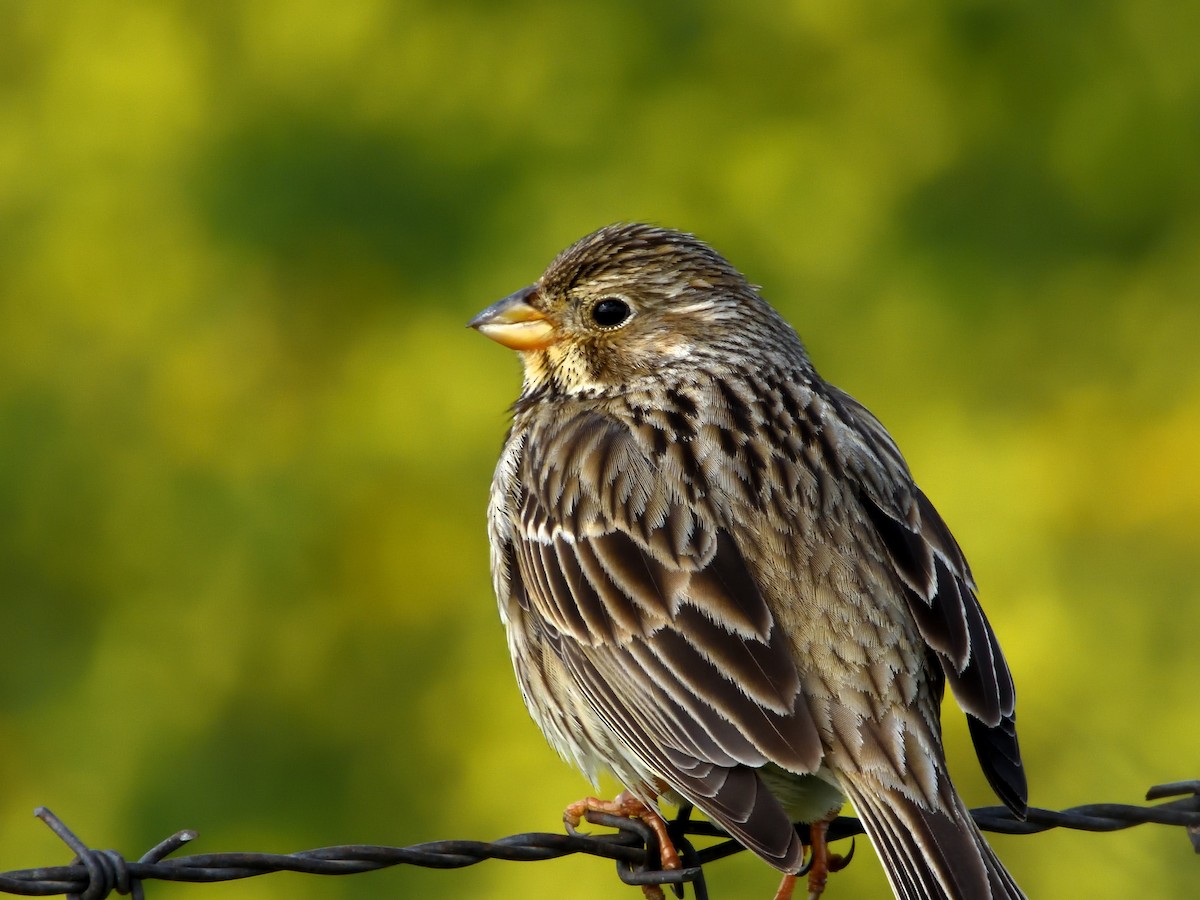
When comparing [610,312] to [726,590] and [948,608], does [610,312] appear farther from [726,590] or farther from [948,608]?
[948,608]

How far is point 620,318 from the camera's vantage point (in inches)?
224

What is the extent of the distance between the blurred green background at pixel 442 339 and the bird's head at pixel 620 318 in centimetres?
249

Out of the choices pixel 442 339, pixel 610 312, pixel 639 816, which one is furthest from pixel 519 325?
pixel 442 339

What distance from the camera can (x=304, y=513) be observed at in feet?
28.7

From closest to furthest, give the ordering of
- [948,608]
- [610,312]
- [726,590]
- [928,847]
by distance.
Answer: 1. [928,847]
2. [726,590]
3. [948,608]
4. [610,312]

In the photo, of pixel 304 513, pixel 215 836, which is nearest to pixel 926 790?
pixel 215 836

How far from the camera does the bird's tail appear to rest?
416 cm

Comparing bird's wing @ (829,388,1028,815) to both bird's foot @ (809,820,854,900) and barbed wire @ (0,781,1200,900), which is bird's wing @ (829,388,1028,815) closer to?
barbed wire @ (0,781,1200,900)

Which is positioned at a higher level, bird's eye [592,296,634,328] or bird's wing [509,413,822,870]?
bird's eye [592,296,634,328]

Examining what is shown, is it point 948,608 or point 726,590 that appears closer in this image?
point 726,590

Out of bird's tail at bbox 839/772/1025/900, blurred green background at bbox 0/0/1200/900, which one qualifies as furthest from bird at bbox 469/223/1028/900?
blurred green background at bbox 0/0/1200/900

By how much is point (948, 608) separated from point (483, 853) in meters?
1.38

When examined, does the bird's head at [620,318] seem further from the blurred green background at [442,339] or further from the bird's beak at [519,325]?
the blurred green background at [442,339]

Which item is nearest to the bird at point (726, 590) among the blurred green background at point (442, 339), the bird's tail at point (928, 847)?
the bird's tail at point (928, 847)
